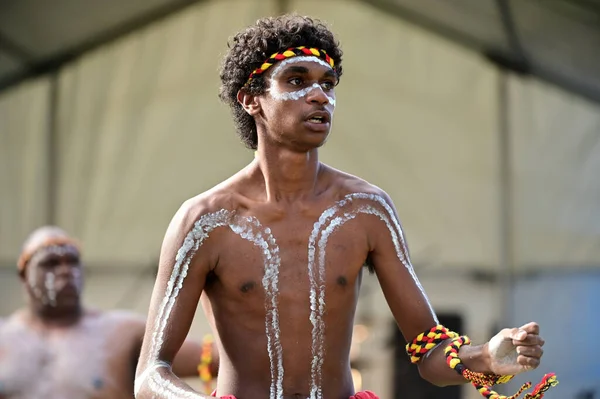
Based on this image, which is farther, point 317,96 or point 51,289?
Answer: point 51,289

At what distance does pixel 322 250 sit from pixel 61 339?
130 inches

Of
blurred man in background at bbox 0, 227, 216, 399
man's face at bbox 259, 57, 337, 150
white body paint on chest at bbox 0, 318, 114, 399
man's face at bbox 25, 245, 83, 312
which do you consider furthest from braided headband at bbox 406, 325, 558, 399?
man's face at bbox 25, 245, 83, 312

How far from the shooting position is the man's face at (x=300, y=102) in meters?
3.47

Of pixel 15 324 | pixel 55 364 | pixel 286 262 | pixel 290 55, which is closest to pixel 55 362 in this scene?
pixel 55 364

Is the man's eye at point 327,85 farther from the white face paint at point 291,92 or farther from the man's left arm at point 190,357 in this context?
the man's left arm at point 190,357

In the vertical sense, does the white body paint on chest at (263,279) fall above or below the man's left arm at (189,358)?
below

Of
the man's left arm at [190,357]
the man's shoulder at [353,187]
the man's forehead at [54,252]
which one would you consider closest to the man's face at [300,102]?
the man's shoulder at [353,187]

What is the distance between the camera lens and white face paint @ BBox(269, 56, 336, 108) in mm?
3512

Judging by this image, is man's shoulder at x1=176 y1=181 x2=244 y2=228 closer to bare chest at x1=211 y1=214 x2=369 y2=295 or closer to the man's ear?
bare chest at x1=211 y1=214 x2=369 y2=295

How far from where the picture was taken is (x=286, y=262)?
349cm

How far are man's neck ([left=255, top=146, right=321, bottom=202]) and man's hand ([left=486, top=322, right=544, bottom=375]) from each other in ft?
2.55

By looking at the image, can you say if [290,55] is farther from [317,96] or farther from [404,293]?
[404,293]

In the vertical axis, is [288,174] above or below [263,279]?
above

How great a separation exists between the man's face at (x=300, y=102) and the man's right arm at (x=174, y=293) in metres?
0.37
